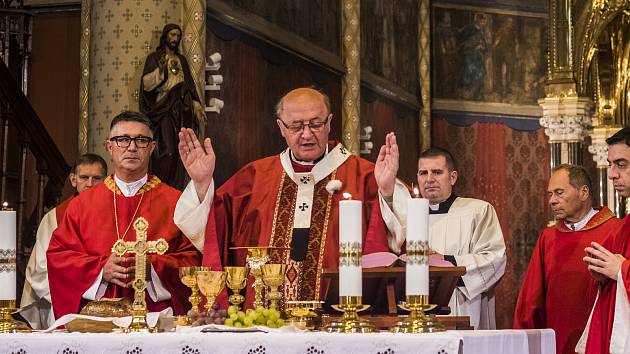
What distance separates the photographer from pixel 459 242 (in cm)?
740

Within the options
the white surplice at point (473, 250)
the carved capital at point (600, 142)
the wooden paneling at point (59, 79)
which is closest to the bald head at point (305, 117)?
the white surplice at point (473, 250)

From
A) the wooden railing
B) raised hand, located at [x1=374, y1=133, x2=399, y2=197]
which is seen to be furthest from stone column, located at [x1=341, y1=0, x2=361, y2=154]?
raised hand, located at [x1=374, y1=133, x2=399, y2=197]

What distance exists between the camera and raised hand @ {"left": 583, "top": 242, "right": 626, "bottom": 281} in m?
5.61

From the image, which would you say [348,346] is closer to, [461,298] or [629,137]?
[629,137]

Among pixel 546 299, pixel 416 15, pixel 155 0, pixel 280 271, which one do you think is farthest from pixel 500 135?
pixel 280 271

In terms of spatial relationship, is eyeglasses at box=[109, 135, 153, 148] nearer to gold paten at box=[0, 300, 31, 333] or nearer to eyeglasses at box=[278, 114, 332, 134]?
eyeglasses at box=[278, 114, 332, 134]

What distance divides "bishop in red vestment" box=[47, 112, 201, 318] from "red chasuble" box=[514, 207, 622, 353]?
262cm

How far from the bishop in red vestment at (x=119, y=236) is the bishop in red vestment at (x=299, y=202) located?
0.92 ft

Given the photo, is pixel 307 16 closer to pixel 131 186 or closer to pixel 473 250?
pixel 473 250

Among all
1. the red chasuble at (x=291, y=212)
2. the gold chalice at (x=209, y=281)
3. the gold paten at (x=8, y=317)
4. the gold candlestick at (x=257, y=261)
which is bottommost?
the gold paten at (x=8, y=317)

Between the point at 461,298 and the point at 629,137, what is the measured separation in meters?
1.57

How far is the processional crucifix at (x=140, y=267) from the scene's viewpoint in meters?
4.37

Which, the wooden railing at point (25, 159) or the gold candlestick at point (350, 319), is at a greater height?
the wooden railing at point (25, 159)

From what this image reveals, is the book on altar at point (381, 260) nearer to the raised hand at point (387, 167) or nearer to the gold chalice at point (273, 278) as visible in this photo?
the raised hand at point (387, 167)
